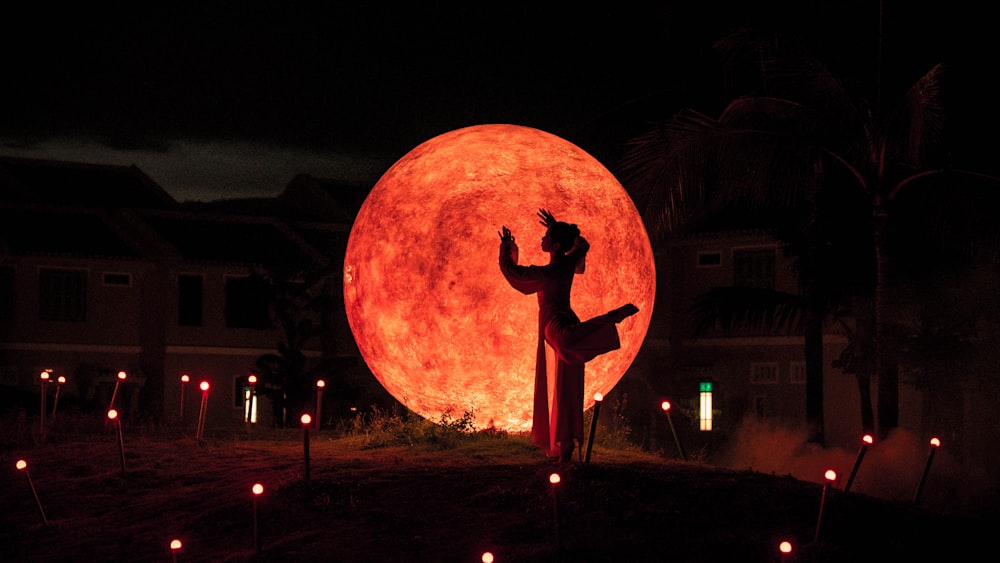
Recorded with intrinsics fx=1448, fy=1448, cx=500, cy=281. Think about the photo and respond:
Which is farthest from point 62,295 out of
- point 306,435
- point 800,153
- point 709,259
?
point 306,435

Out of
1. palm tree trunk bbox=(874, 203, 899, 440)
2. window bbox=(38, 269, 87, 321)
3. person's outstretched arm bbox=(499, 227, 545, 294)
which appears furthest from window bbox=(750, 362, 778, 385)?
person's outstretched arm bbox=(499, 227, 545, 294)

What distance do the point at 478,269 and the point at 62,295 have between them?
87.1 ft

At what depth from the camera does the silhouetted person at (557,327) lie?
43.6 ft

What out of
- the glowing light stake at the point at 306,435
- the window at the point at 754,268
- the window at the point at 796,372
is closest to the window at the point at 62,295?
the window at the point at 754,268

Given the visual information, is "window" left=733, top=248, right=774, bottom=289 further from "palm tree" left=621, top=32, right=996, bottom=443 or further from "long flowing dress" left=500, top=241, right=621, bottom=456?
"long flowing dress" left=500, top=241, right=621, bottom=456

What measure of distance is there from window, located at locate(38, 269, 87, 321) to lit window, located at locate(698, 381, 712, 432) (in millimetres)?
16605

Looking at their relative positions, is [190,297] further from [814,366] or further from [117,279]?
[814,366]

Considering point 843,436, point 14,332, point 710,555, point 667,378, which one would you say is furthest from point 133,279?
point 710,555

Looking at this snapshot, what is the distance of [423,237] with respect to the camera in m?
15.0

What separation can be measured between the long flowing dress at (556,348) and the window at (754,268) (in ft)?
78.0

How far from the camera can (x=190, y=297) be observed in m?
40.3

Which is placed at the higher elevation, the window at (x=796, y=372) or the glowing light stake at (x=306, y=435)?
the window at (x=796, y=372)

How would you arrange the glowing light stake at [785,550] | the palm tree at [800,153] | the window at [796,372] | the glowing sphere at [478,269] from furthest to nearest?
the window at [796,372] < the palm tree at [800,153] < the glowing sphere at [478,269] < the glowing light stake at [785,550]

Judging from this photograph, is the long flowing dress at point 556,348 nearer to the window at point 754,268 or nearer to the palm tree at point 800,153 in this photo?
the palm tree at point 800,153
